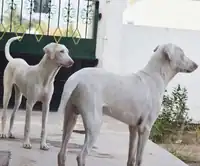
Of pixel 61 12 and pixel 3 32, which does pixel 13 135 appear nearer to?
pixel 3 32

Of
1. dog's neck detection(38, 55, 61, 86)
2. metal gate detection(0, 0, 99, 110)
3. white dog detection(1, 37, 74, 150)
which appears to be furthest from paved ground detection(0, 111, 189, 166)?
metal gate detection(0, 0, 99, 110)

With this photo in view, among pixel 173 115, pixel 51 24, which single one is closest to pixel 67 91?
pixel 173 115

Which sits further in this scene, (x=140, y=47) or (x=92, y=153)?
(x=140, y=47)

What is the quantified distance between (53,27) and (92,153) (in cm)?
→ 466

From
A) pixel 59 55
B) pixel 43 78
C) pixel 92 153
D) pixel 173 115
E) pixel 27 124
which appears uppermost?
pixel 59 55

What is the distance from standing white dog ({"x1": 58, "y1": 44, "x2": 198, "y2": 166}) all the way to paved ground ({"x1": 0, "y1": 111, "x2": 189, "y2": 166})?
0.65 metres

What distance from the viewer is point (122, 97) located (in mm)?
4145

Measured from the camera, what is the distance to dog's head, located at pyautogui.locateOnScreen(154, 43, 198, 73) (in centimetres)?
441

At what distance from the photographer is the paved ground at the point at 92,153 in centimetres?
501

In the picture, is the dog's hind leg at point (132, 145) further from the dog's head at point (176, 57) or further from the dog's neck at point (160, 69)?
the dog's head at point (176, 57)

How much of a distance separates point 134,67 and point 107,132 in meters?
2.50

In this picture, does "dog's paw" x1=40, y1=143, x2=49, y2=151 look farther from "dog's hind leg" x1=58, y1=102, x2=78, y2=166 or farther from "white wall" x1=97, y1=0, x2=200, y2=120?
"white wall" x1=97, y1=0, x2=200, y2=120

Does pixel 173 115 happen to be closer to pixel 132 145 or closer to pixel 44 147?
pixel 44 147

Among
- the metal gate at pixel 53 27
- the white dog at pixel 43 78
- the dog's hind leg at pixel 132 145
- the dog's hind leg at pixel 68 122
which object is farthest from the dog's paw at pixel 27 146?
the metal gate at pixel 53 27
